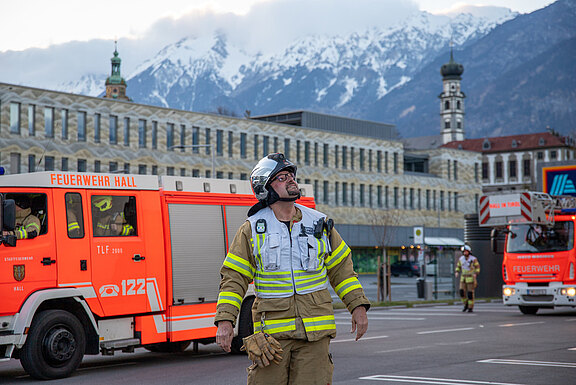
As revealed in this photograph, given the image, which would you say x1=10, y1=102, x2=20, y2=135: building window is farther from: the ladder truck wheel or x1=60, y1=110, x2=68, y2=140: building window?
the ladder truck wheel

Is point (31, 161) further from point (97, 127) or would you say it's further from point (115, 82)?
point (115, 82)

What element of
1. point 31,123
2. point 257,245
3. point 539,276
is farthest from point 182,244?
point 31,123

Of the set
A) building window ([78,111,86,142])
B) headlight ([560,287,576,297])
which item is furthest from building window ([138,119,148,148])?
headlight ([560,287,576,297])

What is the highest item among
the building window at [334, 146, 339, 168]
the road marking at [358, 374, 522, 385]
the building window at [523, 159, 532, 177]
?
the building window at [523, 159, 532, 177]

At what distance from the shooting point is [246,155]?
83.3 meters

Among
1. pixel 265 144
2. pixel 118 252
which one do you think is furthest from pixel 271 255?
pixel 265 144

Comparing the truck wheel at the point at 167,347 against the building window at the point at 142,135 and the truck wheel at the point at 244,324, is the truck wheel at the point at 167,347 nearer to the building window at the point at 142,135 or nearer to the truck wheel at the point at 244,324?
the truck wheel at the point at 244,324

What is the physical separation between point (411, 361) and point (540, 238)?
12.5 meters

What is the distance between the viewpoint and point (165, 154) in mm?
76438

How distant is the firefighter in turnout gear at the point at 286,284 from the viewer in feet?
17.9

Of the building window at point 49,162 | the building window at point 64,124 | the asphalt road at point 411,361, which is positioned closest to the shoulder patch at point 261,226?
the asphalt road at point 411,361

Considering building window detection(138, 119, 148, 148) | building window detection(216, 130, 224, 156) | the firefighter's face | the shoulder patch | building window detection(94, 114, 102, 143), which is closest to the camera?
the shoulder patch

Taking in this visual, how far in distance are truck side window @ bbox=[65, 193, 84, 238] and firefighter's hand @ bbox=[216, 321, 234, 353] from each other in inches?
284

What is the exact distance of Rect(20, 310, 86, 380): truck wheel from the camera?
11.4 metres
